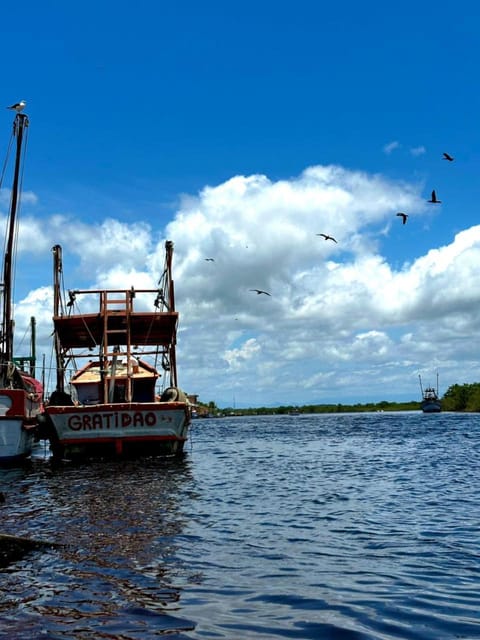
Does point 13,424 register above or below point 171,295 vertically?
below

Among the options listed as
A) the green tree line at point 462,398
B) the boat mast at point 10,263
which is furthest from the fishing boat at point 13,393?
the green tree line at point 462,398

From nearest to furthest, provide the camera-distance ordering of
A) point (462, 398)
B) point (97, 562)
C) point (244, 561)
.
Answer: point (97, 562)
point (244, 561)
point (462, 398)

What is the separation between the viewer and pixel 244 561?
9906mm

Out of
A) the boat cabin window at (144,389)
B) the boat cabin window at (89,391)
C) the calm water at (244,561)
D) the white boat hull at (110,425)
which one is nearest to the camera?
Answer: the calm water at (244,561)

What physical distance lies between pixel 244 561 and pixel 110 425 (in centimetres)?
1695

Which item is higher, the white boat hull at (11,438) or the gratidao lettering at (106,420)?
the gratidao lettering at (106,420)

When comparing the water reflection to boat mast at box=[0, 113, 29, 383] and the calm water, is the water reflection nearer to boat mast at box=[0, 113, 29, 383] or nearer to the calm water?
the calm water

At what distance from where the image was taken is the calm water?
7070 mm

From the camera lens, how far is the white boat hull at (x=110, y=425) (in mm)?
25734

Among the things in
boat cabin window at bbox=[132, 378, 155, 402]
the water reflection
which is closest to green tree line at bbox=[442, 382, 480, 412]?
boat cabin window at bbox=[132, 378, 155, 402]

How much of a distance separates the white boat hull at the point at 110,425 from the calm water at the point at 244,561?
18.8 ft

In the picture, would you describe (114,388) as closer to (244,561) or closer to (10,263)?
(10,263)

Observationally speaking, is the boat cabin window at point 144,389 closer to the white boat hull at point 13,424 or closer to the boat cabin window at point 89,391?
the boat cabin window at point 89,391

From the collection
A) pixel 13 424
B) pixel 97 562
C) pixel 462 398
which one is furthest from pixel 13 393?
pixel 462 398
